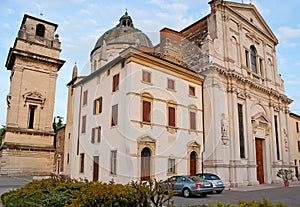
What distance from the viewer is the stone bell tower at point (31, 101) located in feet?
98.4

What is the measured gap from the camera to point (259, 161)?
2742 centimetres

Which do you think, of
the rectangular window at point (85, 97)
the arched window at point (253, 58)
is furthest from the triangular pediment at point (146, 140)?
the arched window at point (253, 58)

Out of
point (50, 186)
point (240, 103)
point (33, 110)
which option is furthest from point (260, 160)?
point (33, 110)

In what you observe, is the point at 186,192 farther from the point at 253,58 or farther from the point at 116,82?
the point at 253,58

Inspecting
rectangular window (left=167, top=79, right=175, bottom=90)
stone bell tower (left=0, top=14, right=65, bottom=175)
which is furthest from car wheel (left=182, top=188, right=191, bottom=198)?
stone bell tower (left=0, top=14, right=65, bottom=175)

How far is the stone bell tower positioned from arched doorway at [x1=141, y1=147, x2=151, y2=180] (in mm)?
17693

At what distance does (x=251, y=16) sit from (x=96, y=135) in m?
22.7

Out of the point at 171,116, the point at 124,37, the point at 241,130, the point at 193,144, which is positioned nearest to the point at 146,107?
the point at 171,116

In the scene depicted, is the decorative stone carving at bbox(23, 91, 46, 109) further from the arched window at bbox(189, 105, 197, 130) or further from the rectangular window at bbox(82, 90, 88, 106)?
the arched window at bbox(189, 105, 197, 130)

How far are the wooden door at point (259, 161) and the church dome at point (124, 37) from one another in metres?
18.2

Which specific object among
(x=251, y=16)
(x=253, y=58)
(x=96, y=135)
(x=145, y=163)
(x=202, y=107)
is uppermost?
(x=251, y=16)

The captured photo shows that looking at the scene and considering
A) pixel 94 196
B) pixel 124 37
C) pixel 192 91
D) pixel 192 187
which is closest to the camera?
pixel 94 196

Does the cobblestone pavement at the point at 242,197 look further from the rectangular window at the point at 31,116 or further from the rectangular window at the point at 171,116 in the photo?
the rectangular window at the point at 31,116

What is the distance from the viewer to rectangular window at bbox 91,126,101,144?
21.9 metres
